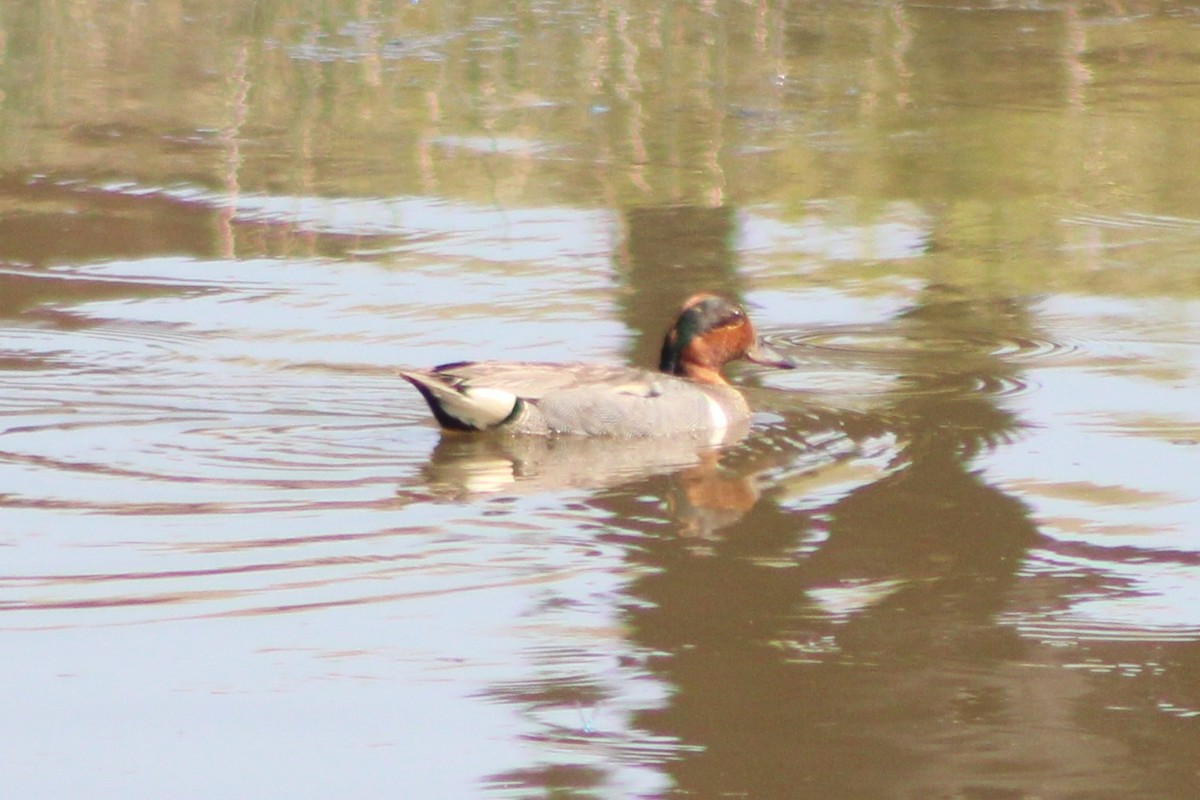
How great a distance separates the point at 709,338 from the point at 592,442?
3.00 feet

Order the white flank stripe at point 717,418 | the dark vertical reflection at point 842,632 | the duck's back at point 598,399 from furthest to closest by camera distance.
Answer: the white flank stripe at point 717,418
the duck's back at point 598,399
the dark vertical reflection at point 842,632

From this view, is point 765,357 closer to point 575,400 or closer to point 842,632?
point 575,400

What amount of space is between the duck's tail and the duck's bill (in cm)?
124

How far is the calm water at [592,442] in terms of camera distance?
15.8 feet

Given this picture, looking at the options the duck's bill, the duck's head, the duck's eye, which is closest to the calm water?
the duck's bill

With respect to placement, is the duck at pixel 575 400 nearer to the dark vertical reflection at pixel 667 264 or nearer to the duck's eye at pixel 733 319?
the duck's eye at pixel 733 319

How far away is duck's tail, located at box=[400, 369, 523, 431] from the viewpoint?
7.72 meters

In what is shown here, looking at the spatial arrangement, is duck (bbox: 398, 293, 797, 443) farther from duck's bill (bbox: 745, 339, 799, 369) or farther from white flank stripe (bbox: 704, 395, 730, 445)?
duck's bill (bbox: 745, 339, 799, 369)

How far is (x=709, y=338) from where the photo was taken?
28.4ft

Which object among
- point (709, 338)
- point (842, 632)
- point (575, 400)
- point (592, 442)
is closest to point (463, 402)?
point (575, 400)

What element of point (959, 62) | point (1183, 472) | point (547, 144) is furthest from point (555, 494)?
point (959, 62)

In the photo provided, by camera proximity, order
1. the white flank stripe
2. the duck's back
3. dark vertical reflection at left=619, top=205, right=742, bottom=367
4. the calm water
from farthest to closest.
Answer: dark vertical reflection at left=619, top=205, right=742, bottom=367, the white flank stripe, the duck's back, the calm water

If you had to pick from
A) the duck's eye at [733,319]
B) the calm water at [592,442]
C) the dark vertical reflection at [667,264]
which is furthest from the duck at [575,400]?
the dark vertical reflection at [667,264]

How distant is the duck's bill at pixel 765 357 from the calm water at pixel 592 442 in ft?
0.43
